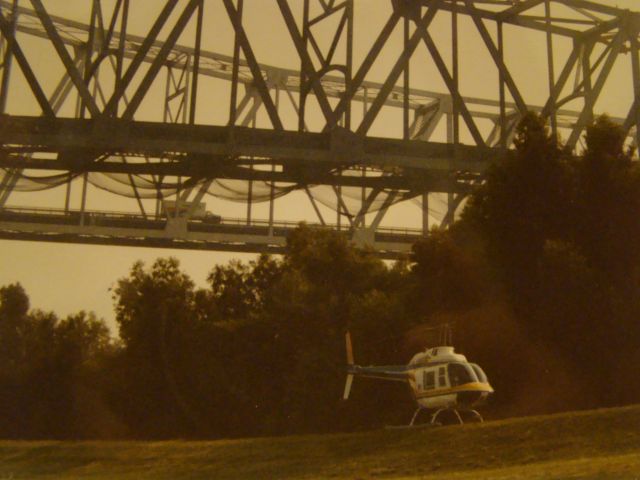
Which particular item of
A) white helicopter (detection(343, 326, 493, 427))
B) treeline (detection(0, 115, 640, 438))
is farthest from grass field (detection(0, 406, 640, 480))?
treeline (detection(0, 115, 640, 438))

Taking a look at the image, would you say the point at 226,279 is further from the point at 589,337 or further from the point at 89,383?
the point at 589,337

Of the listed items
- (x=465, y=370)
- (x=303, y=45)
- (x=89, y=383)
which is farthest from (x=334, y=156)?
(x=89, y=383)

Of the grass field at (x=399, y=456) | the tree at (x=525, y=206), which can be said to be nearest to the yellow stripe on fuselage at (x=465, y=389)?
the grass field at (x=399, y=456)

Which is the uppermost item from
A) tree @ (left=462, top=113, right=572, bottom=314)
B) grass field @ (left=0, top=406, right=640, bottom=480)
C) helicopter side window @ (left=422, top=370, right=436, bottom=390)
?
tree @ (left=462, top=113, right=572, bottom=314)

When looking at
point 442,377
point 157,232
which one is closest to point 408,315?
point 442,377

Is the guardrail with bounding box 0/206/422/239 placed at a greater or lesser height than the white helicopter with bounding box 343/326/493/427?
greater

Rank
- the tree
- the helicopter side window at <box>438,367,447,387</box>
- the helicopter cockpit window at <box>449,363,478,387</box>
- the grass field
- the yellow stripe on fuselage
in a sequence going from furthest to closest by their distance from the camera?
the tree, the helicopter side window at <box>438,367,447,387</box>, the helicopter cockpit window at <box>449,363,478,387</box>, the yellow stripe on fuselage, the grass field

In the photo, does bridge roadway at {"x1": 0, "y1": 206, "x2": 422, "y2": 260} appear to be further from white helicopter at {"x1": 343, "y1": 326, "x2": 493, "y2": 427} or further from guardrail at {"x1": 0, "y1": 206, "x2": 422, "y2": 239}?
white helicopter at {"x1": 343, "y1": 326, "x2": 493, "y2": 427}

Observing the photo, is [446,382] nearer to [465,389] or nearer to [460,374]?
[460,374]
